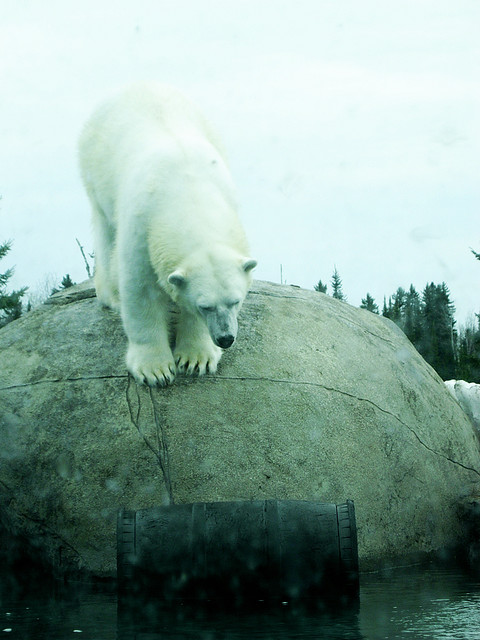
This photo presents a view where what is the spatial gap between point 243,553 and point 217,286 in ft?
5.12

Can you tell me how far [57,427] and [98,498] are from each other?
24.7 inches

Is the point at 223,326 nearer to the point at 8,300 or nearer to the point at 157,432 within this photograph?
the point at 157,432

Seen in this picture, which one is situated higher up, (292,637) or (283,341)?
(283,341)

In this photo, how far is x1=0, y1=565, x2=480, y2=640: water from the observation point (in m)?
4.08

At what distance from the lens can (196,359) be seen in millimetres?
6516

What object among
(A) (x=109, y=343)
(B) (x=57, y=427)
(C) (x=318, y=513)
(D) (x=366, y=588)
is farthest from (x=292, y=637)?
(A) (x=109, y=343)

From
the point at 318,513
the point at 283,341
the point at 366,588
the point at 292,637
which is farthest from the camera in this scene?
the point at 283,341

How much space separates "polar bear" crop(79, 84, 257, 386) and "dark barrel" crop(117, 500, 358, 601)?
1049 millimetres

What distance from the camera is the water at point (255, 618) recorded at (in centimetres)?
408

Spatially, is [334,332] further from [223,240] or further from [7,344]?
[7,344]

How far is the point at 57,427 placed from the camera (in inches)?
253

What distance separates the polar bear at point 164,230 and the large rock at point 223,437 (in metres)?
0.31

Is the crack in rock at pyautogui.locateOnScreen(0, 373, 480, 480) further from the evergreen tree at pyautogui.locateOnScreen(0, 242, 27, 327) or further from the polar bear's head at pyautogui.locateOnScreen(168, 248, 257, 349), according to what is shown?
the evergreen tree at pyautogui.locateOnScreen(0, 242, 27, 327)

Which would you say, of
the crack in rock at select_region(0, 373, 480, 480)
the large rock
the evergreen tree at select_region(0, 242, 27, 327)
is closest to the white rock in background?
the large rock
